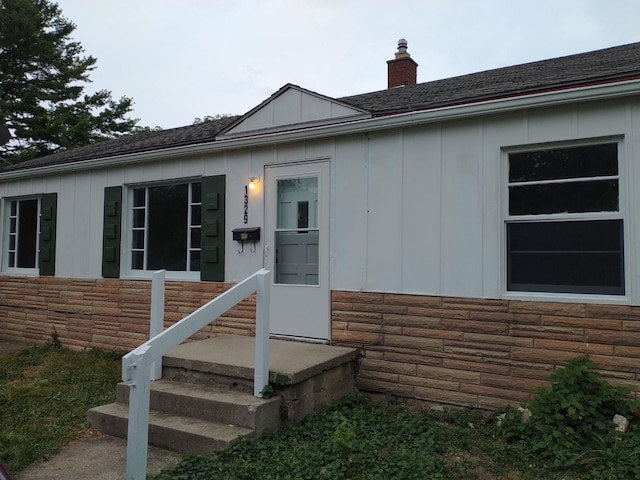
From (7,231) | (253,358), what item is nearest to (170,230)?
(253,358)

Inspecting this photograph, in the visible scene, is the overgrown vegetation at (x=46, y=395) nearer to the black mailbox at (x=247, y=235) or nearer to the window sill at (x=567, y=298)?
the black mailbox at (x=247, y=235)

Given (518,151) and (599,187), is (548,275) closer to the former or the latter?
(599,187)

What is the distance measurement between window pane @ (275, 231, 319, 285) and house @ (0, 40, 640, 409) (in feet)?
0.06

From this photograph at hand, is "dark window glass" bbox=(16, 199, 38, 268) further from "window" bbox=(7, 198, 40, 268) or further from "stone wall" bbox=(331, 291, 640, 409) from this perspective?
"stone wall" bbox=(331, 291, 640, 409)

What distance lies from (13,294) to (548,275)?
8.14 meters

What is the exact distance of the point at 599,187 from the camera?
154 inches

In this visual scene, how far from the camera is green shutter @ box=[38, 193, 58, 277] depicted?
7.50 meters

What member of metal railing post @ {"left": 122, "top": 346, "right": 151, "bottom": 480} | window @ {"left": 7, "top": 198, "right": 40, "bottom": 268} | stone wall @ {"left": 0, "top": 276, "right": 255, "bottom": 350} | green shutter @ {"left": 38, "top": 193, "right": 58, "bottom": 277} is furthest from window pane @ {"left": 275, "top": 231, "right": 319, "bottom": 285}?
window @ {"left": 7, "top": 198, "right": 40, "bottom": 268}

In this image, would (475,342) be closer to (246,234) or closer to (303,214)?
(303,214)

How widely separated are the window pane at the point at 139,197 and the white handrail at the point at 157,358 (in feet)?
12.2

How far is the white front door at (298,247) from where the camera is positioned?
5121 millimetres

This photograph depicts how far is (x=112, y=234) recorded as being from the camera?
675 cm

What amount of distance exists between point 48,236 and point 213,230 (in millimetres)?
3447

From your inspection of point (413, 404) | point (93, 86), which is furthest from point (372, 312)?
point (93, 86)
